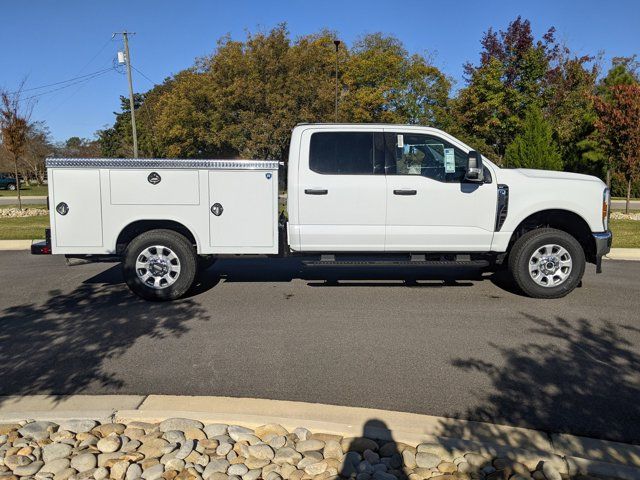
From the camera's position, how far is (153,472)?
316cm

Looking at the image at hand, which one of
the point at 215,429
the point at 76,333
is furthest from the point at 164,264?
the point at 215,429

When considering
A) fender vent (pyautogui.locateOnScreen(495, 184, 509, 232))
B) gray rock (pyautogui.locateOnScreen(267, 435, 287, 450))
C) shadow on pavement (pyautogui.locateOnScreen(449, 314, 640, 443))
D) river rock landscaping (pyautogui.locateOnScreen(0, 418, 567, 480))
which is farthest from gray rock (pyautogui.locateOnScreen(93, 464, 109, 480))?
fender vent (pyautogui.locateOnScreen(495, 184, 509, 232))

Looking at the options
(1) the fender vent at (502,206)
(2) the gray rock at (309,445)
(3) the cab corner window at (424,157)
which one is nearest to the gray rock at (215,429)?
(2) the gray rock at (309,445)

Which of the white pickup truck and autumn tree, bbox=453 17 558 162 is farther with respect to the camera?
autumn tree, bbox=453 17 558 162

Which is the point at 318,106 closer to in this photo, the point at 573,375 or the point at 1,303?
the point at 1,303

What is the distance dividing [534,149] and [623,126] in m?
4.91

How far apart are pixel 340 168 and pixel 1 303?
15.3 ft

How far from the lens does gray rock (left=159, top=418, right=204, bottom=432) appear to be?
3625 mm

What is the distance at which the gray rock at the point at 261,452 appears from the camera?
10.9 ft

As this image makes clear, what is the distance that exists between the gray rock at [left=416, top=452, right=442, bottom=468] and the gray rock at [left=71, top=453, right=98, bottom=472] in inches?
74.7

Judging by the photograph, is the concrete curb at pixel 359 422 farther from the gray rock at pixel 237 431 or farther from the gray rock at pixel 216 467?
the gray rock at pixel 216 467

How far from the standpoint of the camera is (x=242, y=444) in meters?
3.45

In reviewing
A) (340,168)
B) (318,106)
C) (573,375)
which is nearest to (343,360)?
(573,375)

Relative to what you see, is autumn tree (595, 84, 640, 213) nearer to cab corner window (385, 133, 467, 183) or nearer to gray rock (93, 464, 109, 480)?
cab corner window (385, 133, 467, 183)
